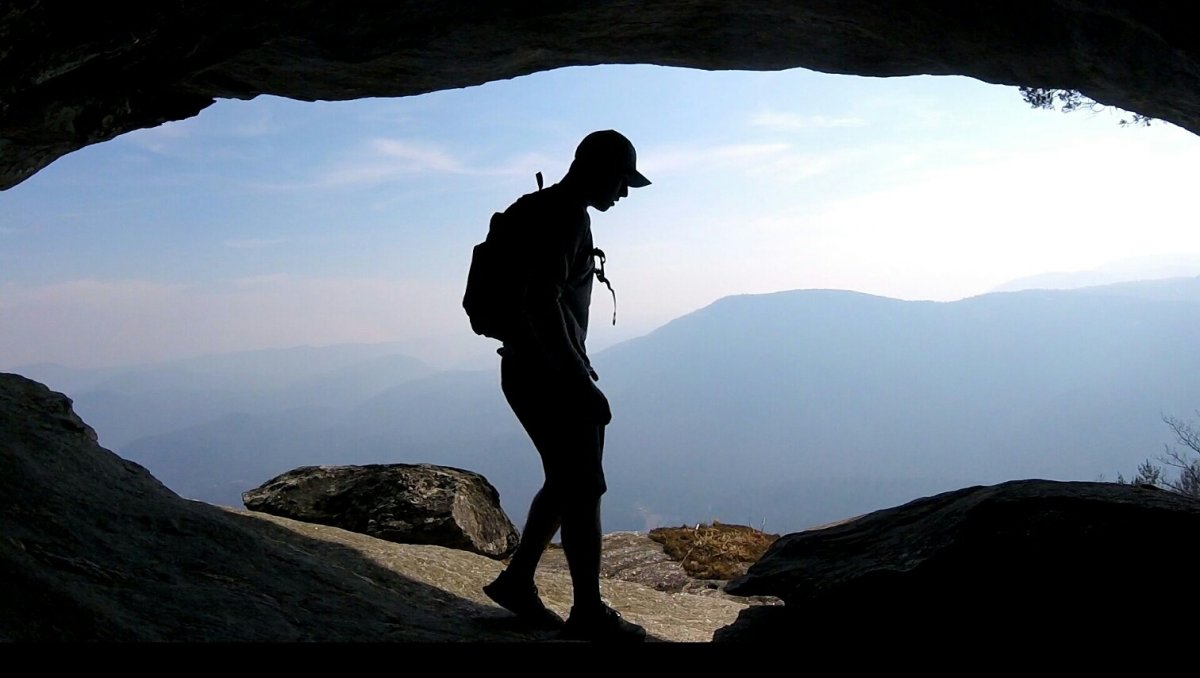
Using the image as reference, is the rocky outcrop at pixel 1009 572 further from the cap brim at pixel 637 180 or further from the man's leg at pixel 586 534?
the cap brim at pixel 637 180

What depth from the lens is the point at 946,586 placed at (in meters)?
4.24

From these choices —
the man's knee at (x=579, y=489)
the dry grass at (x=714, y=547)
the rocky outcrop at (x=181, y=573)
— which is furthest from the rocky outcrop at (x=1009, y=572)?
the dry grass at (x=714, y=547)

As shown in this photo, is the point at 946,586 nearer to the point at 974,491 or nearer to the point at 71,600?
the point at 974,491

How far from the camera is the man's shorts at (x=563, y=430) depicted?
183 inches

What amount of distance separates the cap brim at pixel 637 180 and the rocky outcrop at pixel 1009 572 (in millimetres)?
2988

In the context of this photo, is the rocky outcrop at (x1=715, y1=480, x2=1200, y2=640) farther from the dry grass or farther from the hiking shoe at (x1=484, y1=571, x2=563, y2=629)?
the dry grass

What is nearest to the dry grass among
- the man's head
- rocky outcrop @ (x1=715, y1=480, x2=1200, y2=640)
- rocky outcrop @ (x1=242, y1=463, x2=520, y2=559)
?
rocky outcrop @ (x1=242, y1=463, x2=520, y2=559)

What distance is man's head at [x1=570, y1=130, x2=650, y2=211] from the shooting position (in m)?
4.83

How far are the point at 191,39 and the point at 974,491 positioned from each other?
7.28m

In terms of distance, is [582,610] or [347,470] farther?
[347,470]

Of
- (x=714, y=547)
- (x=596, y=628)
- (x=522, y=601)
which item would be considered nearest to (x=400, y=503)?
(x=522, y=601)

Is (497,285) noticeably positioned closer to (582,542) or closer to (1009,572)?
(582,542)

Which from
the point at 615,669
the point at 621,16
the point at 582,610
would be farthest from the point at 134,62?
the point at 615,669

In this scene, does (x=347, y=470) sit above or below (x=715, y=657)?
above
